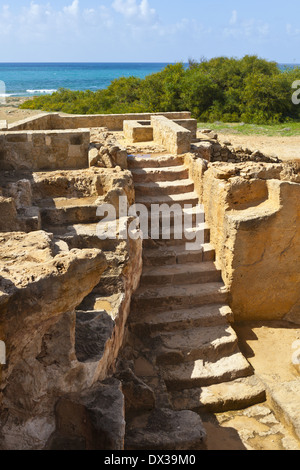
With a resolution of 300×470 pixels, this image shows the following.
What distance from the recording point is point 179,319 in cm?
630

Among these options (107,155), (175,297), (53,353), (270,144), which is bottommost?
(175,297)

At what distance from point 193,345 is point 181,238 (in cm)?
A: 192

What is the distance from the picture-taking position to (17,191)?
6.25 meters

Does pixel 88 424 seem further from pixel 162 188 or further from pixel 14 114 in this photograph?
pixel 14 114

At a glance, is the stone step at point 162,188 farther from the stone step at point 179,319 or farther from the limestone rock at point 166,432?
the limestone rock at point 166,432

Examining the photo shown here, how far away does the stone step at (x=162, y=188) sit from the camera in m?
7.93

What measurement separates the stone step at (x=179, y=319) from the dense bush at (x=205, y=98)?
13.8 metres

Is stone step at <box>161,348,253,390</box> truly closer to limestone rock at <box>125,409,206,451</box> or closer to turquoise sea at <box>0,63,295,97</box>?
limestone rock at <box>125,409,206,451</box>

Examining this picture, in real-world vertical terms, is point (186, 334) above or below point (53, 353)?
below

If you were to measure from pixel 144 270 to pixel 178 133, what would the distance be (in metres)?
2.99

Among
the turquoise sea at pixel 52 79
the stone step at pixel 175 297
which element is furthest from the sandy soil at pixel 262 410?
the turquoise sea at pixel 52 79

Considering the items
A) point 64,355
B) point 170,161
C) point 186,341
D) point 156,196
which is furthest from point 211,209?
point 64,355

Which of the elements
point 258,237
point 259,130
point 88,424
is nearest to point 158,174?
point 258,237

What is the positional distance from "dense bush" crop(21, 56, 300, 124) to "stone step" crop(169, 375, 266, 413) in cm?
1493
